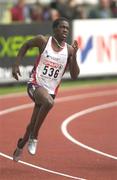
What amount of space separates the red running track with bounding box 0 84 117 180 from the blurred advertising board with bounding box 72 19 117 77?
1443 millimetres

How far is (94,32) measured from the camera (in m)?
21.5

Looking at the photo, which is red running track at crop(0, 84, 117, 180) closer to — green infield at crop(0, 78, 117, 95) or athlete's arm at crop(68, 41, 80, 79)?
green infield at crop(0, 78, 117, 95)

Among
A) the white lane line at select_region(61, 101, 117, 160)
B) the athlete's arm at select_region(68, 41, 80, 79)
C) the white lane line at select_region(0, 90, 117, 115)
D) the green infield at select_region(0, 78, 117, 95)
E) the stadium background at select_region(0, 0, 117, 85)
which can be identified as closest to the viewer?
the athlete's arm at select_region(68, 41, 80, 79)

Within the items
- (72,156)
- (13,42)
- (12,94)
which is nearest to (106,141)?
(72,156)

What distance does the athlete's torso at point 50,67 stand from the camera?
10383 millimetres

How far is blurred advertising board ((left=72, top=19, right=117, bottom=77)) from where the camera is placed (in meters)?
21.2

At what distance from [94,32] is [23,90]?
10.2 ft

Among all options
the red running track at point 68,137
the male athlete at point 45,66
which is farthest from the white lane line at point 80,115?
the male athlete at point 45,66

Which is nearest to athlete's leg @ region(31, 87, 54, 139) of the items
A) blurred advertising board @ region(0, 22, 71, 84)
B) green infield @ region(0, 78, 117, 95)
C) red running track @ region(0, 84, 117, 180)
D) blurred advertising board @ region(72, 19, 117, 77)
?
red running track @ region(0, 84, 117, 180)

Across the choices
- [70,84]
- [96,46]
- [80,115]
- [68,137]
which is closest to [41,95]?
[68,137]

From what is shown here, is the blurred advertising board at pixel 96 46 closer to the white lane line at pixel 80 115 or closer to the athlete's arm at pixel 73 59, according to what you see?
the white lane line at pixel 80 115

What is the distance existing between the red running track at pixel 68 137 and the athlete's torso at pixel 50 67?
3.62 ft

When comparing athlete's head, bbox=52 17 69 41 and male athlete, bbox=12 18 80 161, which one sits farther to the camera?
male athlete, bbox=12 18 80 161

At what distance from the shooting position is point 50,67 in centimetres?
1038
